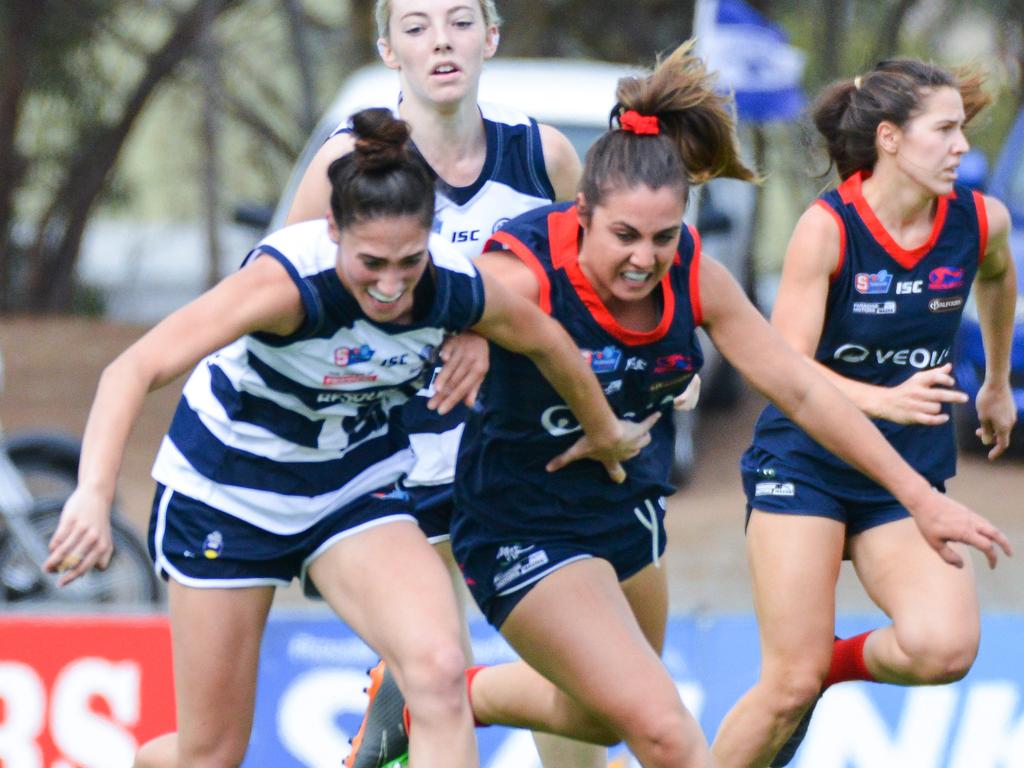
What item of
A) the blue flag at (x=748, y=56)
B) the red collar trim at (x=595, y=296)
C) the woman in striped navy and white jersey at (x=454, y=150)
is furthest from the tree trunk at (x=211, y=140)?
the red collar trim at (x=595, y=296)

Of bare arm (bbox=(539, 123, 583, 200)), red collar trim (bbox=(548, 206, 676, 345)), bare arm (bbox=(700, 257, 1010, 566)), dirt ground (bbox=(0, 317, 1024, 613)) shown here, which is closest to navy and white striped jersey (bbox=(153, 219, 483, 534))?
red collar trim (bbox=(548, 206, 676, 345))

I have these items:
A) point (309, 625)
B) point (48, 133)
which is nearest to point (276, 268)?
point (309, 625)

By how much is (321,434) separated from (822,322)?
4.21 ft

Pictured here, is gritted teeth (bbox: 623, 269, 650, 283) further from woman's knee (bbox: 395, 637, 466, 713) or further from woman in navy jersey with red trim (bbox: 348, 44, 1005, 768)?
woman's knee (bbox: 395, 637, 466, 713)

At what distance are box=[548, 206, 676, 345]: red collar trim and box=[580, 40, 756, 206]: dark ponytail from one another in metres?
0.11

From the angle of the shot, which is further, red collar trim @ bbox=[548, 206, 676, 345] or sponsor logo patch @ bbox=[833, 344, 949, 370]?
sponsor logo patch @ bbox=[833, 344, 949, 370]

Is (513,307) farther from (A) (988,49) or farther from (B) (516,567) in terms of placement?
Result: (A) (988,49)

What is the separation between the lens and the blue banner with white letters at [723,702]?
17.1 feet

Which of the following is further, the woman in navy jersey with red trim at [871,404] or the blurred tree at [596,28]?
the blurred tree at [596,28]

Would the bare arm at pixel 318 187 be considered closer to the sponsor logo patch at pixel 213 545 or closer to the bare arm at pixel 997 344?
the sponsor logo patch at pixel 213 545

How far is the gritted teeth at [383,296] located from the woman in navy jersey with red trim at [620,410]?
340 mm

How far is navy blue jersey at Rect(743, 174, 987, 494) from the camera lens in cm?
430

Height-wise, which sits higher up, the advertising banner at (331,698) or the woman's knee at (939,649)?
the woman's knee at (939,649)

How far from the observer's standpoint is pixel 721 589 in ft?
26.9
